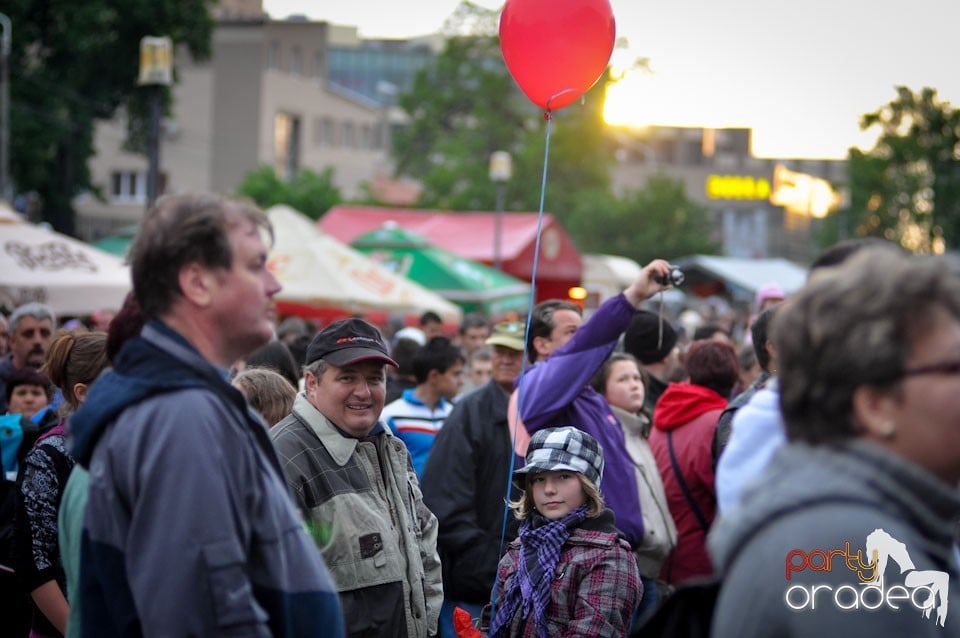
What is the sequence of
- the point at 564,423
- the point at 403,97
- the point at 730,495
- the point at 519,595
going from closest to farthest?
the point at 730,495, the point at 519,595, the point at 564,423, the point at 403,97

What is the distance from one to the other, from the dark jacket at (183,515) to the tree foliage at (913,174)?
38.2m

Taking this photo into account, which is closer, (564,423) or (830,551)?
(830,551)

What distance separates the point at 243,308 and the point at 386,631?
1911mm

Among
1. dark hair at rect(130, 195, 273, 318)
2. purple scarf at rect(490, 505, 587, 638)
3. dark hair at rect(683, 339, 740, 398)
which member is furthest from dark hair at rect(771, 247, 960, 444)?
dark hair at rect(683, 339, 740, 398)

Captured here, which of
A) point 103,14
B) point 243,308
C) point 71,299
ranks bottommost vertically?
point 71,299

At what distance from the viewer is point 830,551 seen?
1.95 meters

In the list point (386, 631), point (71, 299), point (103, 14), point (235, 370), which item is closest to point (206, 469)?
point (386, 631)

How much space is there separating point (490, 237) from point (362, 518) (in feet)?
77.9

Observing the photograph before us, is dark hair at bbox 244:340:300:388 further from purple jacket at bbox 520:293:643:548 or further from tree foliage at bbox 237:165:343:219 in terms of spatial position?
tree foliage at bbox 237:165:343:219

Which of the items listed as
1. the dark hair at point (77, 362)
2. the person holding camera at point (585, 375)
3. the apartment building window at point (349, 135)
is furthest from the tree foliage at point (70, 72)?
the apartment building window at point (349, 135)

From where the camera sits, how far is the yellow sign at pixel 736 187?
97688 mm

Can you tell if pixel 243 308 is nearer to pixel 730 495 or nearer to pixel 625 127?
pixel 730 495

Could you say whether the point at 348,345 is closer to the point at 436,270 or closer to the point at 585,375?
the point at 585,375

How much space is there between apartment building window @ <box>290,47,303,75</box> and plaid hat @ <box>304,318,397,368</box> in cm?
6099
